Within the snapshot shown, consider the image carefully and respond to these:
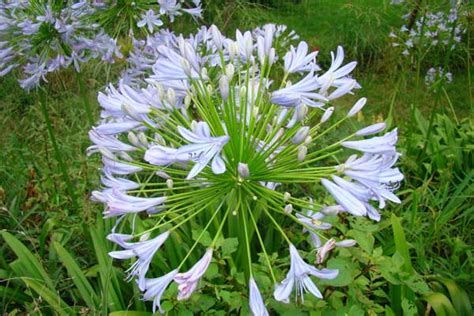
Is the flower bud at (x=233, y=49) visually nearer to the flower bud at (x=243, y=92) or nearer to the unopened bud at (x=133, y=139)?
the flower bud at (x=243, y=92)

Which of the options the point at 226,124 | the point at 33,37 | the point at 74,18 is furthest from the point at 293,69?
the point at 33,37

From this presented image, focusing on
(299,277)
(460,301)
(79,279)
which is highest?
(299,277)

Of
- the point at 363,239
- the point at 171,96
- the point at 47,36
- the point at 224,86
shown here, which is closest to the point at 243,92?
the point at 224,86

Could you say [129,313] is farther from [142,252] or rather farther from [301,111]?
[301,111]

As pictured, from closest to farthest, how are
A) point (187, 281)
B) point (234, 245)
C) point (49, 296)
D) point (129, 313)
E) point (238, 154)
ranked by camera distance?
point (187, 281) → point (238, 154) → point (234, 245) → point (129, 313) → point (49, 296)

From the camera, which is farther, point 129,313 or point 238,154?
point 129,313

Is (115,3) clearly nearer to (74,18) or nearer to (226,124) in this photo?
(74,18)

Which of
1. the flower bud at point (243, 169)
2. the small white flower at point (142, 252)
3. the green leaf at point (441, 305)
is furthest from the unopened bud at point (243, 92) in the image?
the green leaf at point (441, 305)
